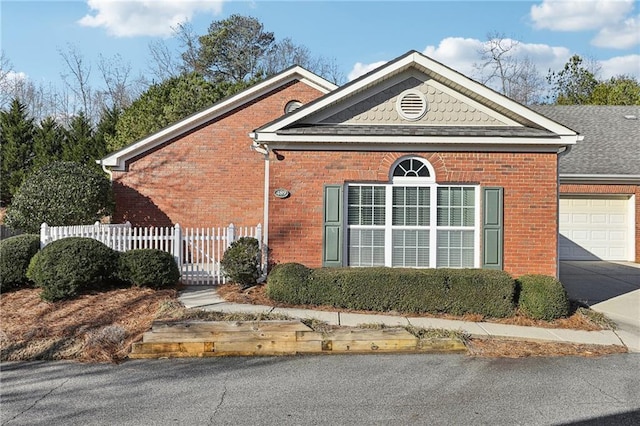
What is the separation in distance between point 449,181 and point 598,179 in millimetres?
9187

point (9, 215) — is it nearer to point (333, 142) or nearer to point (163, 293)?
point (163, 293)

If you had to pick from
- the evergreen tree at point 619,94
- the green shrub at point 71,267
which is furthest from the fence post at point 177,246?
the evergreen tree at point 619,94

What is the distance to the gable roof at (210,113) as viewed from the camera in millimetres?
15664

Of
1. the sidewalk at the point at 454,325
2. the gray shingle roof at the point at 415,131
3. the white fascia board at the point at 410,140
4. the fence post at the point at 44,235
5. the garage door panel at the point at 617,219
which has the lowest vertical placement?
the sidewalk at the point at 454,325

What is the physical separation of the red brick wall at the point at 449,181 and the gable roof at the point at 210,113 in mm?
6124

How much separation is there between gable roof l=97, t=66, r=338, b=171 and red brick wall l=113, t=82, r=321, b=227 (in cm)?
20

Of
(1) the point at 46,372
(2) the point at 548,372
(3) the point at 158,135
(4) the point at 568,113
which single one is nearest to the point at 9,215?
(3) the point at 158,135

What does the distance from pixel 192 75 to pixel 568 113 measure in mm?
16347

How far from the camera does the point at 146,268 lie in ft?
34.2

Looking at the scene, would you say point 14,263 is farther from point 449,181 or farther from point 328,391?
point 449,181

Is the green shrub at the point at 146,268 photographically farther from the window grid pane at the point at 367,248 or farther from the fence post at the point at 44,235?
the window grid pane at the point at 367,248

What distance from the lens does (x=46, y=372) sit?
6652mm

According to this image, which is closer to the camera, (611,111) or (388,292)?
(388,292)

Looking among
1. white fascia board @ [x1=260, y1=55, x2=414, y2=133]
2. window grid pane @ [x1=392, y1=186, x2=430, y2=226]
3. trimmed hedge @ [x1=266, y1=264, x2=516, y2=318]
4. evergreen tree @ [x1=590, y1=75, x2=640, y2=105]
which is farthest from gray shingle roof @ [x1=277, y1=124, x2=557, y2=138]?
evergreen tree @ [x1=590, y1=75, x2=640, y2=105]
